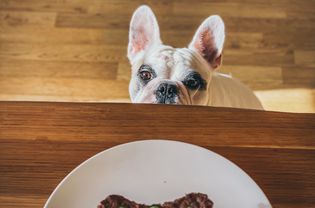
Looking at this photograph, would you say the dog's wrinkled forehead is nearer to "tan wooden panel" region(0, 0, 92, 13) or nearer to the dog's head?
the dog's head

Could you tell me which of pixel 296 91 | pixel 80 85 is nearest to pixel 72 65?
pixel 80 85

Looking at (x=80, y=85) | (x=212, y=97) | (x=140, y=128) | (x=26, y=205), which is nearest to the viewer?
(x=26, y=205)

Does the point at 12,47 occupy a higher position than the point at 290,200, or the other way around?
the point at 12,47

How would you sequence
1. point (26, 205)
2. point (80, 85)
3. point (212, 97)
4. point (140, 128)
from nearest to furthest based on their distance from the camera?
point (26, 205) < point (140, 128) < point (212, 97) < point (80, 85)

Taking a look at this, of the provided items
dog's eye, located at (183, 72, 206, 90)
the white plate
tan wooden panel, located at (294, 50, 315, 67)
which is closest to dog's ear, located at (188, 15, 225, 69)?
dog's eye, located at (183, 72, 206, 90)

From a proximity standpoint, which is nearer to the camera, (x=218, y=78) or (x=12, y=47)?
(x=218, y=78)

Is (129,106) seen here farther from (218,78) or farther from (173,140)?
(218,78)
